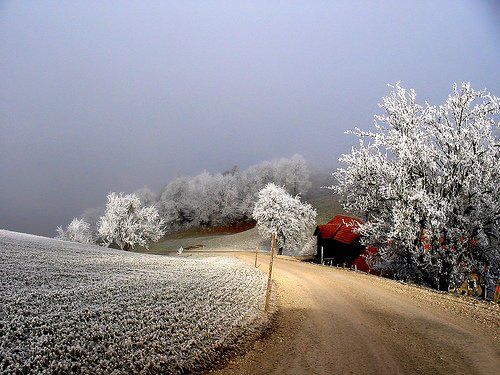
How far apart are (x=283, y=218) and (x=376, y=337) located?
169ft

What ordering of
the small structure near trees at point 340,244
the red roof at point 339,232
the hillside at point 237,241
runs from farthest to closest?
1. the hillside at point 237,241
2. the red roof at point 339,232
3. the small structure near trees at point 340,244

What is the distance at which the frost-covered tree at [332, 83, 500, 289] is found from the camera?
22031 millimetres

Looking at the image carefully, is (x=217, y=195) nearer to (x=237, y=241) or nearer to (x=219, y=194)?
(x=219, y=194)

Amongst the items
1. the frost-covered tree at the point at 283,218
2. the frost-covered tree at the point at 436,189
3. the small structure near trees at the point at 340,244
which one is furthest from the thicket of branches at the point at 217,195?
→ the frost-covered tree at the point at 436,189

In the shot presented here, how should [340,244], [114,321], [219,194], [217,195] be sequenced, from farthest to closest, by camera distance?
[219,194] < [217,195] < [340,244] < [114,321]

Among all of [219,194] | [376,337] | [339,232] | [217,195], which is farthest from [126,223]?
[376,337]

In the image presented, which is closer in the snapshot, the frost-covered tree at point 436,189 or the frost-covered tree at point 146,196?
the frost-covered tree at point 436,189

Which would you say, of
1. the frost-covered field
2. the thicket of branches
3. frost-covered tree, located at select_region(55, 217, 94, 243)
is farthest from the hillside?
the frost-covered field

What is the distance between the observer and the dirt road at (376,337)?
8938 millimetres

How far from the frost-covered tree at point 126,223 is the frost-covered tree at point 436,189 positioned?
170 feet

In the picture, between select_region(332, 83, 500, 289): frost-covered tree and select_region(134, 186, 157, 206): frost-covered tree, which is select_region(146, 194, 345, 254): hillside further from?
select_region(332, 83, 500, 289): frost-covered tree

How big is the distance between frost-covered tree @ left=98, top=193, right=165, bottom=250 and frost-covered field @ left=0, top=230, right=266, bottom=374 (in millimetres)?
49420

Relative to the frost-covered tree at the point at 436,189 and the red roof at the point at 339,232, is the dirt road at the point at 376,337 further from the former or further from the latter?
the red roof at the point at 339,232

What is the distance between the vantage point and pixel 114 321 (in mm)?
10031
